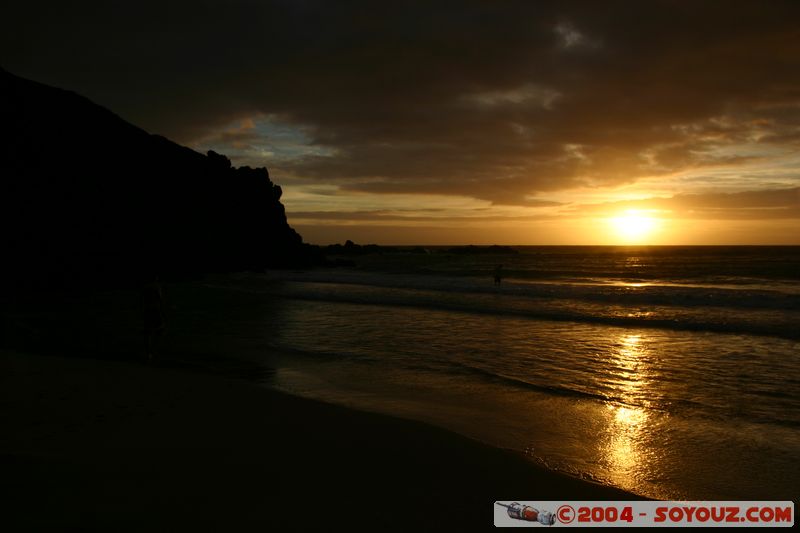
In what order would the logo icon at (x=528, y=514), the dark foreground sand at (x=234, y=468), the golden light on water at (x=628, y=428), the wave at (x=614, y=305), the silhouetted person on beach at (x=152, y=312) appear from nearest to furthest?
the dark foreground sand at (x=234, y=468), the logo icon at (x=528, y=514), the golden light on water at (x=628, y=428), the silhouetted person on beach at (x=152, y=312), the wave at (x=614, y=305)

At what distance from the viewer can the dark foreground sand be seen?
13.0 feet

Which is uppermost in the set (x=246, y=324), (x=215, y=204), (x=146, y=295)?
(x=215, y=204)

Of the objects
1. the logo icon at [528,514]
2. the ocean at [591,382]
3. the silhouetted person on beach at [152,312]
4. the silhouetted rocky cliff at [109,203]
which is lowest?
the ocean at [591,382]

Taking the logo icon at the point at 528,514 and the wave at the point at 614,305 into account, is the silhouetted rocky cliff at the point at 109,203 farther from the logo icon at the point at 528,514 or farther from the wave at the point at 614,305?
the logo icon at the point at 528,514

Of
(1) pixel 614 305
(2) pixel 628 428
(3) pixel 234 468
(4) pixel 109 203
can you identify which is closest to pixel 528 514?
(3) pixel 234 468

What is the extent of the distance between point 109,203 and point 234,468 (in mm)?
45322

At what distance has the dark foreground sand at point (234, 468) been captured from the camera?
397 cm

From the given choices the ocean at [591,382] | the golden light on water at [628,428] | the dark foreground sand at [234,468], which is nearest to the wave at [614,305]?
the ocean at [591,382]

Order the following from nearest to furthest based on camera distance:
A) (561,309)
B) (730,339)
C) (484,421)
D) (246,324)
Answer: (484,421), (730,339), (246,324), (561,309)

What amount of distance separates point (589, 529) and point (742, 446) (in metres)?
3.55

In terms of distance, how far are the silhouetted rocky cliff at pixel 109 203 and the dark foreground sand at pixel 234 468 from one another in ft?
101

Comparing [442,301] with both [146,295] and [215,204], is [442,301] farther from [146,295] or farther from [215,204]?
[215,204]

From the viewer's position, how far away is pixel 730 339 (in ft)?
51.4

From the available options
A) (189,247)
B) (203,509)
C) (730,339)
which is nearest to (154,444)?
(203,509)
